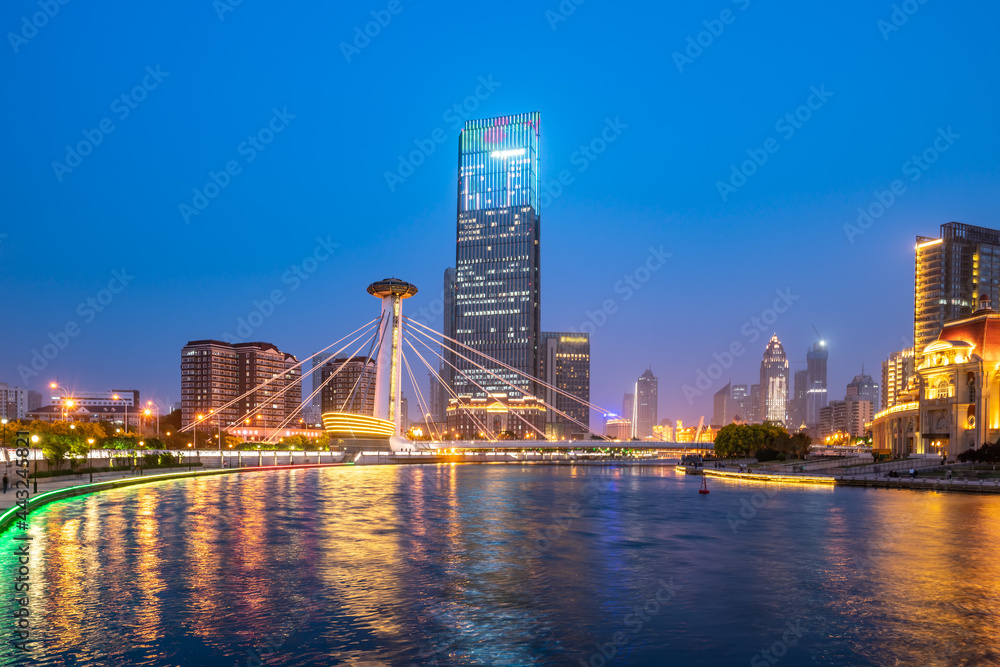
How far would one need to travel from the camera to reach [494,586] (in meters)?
22.8

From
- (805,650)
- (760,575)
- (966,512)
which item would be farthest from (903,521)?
(805,650)

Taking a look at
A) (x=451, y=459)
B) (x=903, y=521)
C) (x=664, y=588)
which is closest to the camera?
(x=664, y=588)

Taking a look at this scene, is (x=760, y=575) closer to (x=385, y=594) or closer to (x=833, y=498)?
(x=385, y=594)

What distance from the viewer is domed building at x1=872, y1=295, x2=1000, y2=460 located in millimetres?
101938

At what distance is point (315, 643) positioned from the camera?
1636 cm

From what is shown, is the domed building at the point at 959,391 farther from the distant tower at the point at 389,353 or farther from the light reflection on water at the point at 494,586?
the distant tower at the point at 389,353

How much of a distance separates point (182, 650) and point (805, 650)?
42.6ft

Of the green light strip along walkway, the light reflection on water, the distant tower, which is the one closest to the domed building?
the light reflection on water

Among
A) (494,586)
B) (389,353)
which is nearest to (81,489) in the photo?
(494,586)

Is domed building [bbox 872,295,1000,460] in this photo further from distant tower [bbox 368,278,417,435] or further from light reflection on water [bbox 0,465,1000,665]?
distant tower [bbox 368,278,417,435]

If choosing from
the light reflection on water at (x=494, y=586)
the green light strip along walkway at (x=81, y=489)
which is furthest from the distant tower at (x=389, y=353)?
the light reflection on water at (x=494, y=586)

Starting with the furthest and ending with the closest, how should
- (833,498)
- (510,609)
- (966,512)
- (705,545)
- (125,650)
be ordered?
(833,498) < (966,512) < (705,545) < (510,609) < (125,650)

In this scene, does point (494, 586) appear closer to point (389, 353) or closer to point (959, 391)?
point (959, 391)

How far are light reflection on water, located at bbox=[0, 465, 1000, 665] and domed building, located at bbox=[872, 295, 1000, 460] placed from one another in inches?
2653
